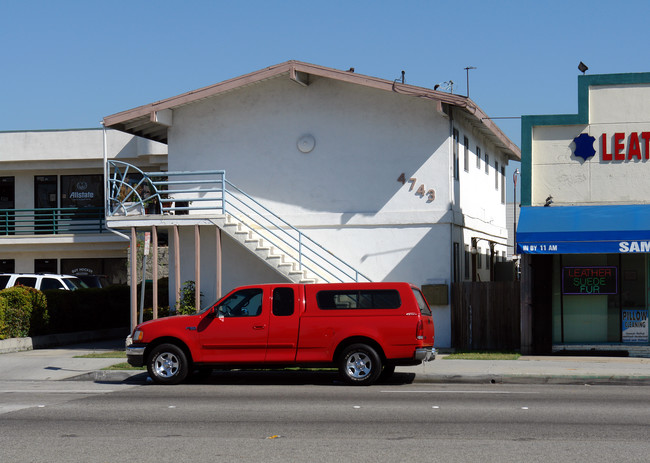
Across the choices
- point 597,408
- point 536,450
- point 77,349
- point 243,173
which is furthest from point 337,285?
point 77,349

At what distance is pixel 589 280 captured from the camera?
20.4 meters

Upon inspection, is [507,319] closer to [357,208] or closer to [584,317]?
[584,317]

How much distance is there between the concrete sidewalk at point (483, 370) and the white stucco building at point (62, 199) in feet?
51.5

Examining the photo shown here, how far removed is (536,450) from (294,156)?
1491 centimetres

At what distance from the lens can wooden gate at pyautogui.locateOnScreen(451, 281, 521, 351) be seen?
71.9ft

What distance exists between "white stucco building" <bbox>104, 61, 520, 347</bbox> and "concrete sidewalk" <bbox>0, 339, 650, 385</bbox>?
3415 millimetres

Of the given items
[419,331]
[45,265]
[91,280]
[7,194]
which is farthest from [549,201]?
[7,194]

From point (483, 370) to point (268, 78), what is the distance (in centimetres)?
983

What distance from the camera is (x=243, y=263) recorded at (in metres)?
23.2

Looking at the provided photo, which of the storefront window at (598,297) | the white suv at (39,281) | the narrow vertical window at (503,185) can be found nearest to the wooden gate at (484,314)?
the storefront window at (598,297)

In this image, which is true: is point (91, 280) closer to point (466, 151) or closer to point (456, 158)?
point (466, 151)

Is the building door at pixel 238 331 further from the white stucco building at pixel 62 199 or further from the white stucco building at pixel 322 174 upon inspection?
the white stucco building at pixel 62 199

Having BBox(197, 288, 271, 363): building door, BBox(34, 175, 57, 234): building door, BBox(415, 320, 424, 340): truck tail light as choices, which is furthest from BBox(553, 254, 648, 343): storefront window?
BBox(34, 175, 57, 234): building door

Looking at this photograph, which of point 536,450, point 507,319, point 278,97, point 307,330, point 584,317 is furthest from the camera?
point 278,97
